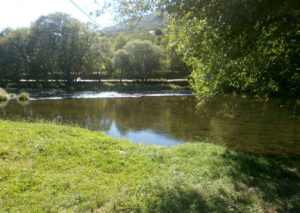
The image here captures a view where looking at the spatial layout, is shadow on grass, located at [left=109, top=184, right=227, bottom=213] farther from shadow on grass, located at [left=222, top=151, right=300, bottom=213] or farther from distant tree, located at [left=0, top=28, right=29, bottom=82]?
distant tree, located at [left=0, top=28, right=29, bottom=82]

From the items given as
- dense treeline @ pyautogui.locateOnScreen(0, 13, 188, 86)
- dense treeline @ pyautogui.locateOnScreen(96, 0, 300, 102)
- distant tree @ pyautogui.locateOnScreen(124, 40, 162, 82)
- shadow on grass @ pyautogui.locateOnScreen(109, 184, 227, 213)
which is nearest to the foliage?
dense treeline @ pyautogui.locateOnScreen(0, 13, 188, 86)

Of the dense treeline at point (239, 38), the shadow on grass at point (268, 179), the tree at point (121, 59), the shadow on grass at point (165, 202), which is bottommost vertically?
the shadow on grass at point (268, 179)

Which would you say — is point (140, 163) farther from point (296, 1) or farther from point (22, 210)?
point (296, 1)

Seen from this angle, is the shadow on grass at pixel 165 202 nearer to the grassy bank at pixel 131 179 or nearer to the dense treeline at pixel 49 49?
the grassy bank at pixel 131 179

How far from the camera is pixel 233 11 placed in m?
4.40

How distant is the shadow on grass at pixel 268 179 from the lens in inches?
210

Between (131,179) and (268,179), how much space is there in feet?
14.4

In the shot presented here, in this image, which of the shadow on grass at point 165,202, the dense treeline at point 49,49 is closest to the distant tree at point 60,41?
the dense treeline at point 49,49

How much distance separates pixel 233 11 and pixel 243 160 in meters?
6.19

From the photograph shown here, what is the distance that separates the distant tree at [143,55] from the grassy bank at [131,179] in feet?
161

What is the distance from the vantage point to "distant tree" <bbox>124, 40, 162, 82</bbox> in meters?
55.8

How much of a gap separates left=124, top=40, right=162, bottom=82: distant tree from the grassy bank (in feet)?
161

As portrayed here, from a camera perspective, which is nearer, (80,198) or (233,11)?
(233,11)

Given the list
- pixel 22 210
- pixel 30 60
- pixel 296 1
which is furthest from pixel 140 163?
pixel 30 60
